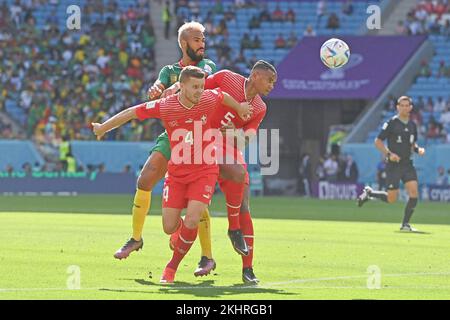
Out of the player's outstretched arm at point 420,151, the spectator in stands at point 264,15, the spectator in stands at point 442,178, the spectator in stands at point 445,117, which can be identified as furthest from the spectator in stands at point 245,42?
the player's outstretched arm at point 420,151

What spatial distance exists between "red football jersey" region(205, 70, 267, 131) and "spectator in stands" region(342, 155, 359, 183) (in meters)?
26.4

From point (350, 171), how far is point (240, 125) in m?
26.5

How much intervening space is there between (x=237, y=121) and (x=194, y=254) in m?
3.40

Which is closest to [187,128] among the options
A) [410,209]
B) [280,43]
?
[410,209]

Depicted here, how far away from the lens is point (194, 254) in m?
15.6

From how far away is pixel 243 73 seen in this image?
4178 centimetres

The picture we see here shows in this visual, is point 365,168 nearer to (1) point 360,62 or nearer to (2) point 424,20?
(1) point 360,62

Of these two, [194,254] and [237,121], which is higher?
[237,121]

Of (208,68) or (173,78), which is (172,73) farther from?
(208,68)

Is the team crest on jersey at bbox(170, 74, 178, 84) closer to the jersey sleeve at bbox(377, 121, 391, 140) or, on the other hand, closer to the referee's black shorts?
the jersey sleeve at bbox(377, 121, 391, 140)

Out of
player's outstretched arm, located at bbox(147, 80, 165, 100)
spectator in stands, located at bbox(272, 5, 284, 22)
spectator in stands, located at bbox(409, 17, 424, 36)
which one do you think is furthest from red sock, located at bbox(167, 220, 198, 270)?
spectator in stands, located at bbox(272, 5, 284, 22)

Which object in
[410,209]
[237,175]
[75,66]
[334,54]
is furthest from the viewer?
[75,66]

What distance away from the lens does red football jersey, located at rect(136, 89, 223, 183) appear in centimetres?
1196
